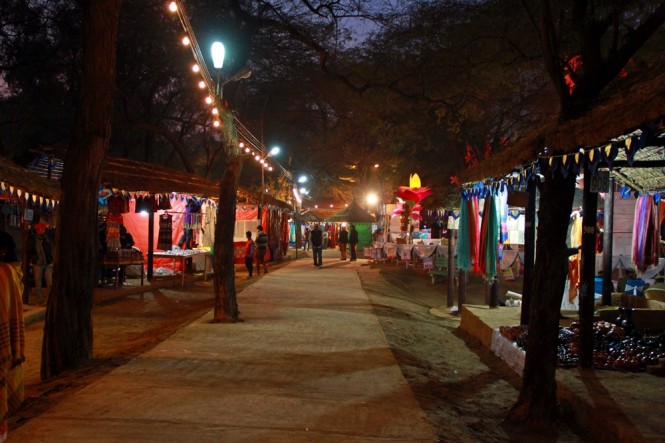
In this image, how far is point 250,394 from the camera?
592 cm

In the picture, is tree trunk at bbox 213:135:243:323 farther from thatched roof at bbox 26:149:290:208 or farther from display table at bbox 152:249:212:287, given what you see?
display table at bbox 152:249:212:287

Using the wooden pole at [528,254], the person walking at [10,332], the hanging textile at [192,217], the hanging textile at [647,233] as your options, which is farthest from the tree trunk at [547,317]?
the hanging textile at [192,217]

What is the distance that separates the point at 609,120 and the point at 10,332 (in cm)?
549

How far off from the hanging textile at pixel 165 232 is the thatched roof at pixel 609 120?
1450 centimetres

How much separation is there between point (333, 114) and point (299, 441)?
33.8 metres

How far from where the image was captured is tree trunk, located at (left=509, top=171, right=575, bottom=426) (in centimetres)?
584

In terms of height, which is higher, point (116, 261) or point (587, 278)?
point (587, 278)

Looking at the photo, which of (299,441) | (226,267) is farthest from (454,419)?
(226,267)

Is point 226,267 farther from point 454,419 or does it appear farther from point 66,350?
point 454,419

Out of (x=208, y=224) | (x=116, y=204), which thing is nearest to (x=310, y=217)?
(x=208, y=224)

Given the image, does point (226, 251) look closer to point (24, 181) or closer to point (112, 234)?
point (24, 181)

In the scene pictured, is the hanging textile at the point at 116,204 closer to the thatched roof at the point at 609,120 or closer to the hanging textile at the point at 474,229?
the hanging textile at the point at 474,229

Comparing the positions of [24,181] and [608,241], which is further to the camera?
[24,181]

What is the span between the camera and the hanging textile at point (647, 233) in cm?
1038
